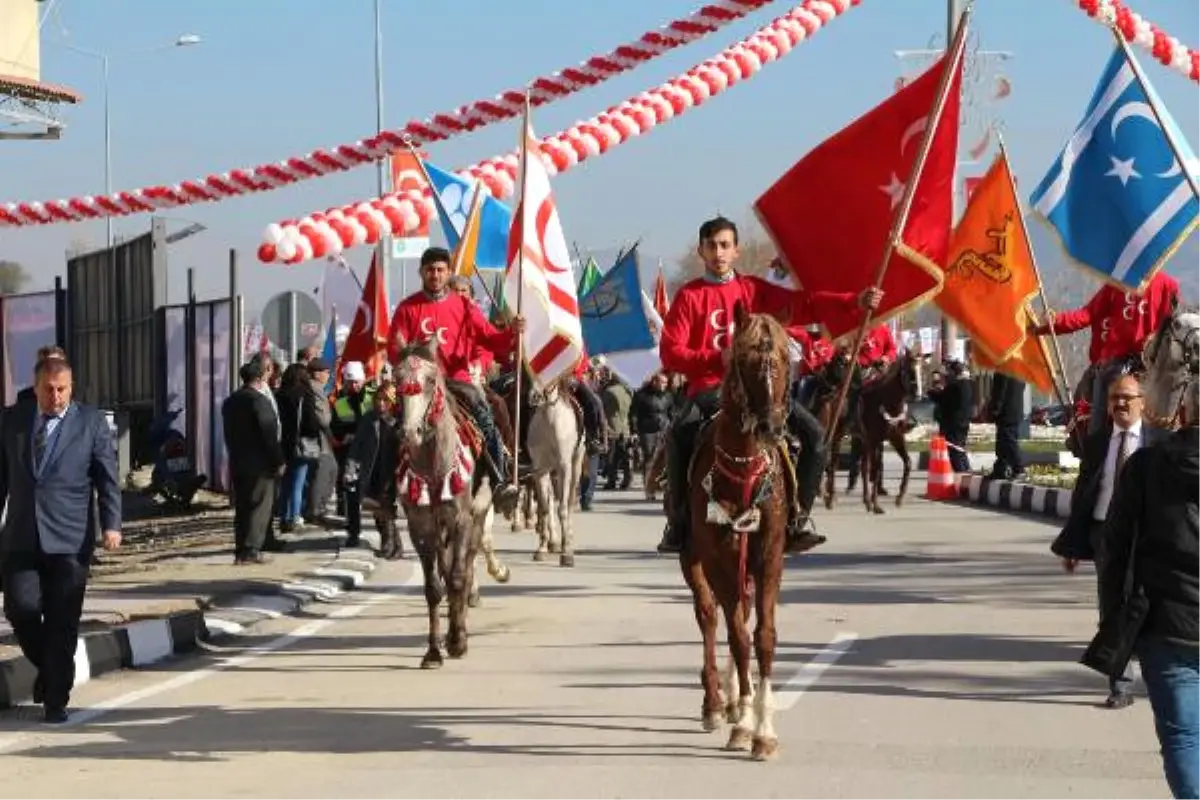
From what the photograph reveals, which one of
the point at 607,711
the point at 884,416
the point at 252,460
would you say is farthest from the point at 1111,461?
the point at 884,416

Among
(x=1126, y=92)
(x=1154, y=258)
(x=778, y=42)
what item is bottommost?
(x=1154, y=258)

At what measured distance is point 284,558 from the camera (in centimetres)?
2181

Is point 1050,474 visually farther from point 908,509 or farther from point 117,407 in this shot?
point 117,407

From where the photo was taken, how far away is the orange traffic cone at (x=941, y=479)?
3231cm

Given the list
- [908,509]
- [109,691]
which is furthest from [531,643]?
[908,509]

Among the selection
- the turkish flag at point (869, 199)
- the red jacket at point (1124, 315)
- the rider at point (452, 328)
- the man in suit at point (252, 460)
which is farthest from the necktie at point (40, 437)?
the man in suit at point (252, 460)

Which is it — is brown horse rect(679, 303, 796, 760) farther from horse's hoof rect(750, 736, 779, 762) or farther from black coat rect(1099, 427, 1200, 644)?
black coat rect(1099, 427, 1200, 644)

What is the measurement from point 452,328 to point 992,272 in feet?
19.2

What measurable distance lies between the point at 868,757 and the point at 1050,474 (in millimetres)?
25700

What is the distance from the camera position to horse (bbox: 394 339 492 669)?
44.8 ft

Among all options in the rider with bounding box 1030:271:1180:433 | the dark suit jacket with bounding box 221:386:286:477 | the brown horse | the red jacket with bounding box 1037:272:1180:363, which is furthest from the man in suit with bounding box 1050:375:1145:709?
the dark suit jacket with bounding box 221:386:286:477

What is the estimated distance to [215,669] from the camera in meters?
13.8

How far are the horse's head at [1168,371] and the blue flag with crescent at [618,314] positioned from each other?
25.9 meters

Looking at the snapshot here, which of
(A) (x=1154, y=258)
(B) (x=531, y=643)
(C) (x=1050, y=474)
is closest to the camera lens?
(B) (x=531, y=643)
